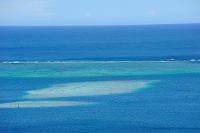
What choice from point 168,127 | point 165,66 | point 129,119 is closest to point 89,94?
point 129,119

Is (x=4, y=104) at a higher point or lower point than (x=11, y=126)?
higher

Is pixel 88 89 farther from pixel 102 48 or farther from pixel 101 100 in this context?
pixel 102 48

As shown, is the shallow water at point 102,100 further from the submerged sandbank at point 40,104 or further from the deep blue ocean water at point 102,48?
the deep blue ocean water at point 102,48

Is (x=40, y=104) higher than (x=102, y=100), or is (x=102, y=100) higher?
(x=102, y=100)

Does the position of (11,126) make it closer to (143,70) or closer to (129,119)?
(129,119)

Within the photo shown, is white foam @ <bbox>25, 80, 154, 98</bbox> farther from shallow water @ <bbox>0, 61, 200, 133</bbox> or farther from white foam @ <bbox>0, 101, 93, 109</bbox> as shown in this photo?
white foam @ <bbox>0, 101, 93, 109</bbox>

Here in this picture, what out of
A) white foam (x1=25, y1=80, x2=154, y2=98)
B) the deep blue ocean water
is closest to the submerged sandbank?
white foam (x1=25, y1=80, x2=154, y2=98)

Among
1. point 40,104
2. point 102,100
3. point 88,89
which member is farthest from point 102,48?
point 40,104

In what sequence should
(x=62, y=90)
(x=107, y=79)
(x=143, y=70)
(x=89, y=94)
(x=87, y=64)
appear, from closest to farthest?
(x=89, y=94) < (x=62, y=90) < (x=107, y=79) < (x=143, y=70) < (x=87, y=64)
